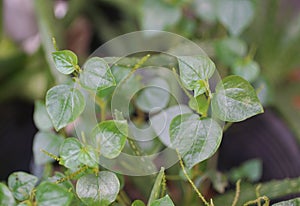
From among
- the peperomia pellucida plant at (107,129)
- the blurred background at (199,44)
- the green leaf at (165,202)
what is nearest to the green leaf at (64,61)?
the peperomia pellucida plant at (107,129)

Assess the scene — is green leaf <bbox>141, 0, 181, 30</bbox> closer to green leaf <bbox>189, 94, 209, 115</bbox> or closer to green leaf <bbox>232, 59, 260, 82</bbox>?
green leaf <bbox>232, 59, 260, 82</bbox>

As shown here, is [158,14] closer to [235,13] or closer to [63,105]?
[235,13]

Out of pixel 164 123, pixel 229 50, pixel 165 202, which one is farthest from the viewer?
pixel 229 50

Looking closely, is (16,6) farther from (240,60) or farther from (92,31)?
(240,60)

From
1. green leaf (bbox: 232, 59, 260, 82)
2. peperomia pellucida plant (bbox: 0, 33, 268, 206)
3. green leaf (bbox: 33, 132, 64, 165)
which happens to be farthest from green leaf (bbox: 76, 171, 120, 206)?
green leaf (bbox: 232, 59, 260, 82)

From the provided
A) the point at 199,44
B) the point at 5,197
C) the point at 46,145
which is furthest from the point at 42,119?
the point at 199,44

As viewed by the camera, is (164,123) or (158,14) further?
(158,14)

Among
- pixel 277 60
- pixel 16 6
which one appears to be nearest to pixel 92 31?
pixel 16 6
